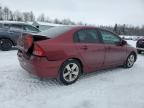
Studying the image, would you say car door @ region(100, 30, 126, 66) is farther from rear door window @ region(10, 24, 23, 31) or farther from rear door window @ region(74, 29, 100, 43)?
rear door window @ region(10, 24, 23, 31)

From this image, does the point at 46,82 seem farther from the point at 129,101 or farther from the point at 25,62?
the point at 129,101

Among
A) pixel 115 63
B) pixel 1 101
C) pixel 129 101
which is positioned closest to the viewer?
pixel 1 101

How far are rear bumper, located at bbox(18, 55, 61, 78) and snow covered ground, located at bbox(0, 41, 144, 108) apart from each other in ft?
1.23

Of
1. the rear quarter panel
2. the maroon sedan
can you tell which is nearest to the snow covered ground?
the maroon sedan

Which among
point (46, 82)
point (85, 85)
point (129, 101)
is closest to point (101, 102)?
point (129, 101)

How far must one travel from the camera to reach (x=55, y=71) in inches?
162

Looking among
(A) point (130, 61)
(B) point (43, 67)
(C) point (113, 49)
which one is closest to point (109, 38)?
(C) point (113, 49)

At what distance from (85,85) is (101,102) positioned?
3.14 ft

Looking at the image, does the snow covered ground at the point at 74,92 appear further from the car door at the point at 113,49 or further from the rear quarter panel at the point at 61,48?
the rear quarter panel at the point at 61,48

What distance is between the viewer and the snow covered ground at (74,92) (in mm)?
3489

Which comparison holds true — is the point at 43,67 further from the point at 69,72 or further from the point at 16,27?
the point at 16,27

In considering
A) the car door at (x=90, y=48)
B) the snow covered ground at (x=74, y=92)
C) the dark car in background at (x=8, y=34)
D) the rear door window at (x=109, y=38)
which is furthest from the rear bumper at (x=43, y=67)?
the dark car in background at (x=8, y=34)

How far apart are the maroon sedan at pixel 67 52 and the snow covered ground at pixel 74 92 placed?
332mm

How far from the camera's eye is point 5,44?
9797 millimetres
